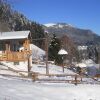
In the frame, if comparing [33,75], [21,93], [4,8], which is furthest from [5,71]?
[4,8]

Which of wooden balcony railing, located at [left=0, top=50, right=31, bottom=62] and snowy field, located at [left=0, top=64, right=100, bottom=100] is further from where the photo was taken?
wooden balcony railing, located at [left=0, top=50, right=31, bottom=62]

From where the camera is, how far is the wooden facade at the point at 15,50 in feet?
160

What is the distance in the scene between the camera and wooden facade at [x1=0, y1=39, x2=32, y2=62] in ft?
160

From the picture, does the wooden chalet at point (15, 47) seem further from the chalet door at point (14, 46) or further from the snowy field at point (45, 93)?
the snowy field at point (45, 93)

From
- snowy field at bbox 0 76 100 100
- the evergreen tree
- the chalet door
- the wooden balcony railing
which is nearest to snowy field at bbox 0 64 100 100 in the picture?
snowy field at bbox 0 76 100 100

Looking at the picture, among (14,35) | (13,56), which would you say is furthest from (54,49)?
(13,56)

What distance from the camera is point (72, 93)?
28047 mm

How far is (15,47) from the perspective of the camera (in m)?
53.0

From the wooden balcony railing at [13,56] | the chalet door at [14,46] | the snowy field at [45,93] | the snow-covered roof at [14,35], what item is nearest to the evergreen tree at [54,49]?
the chalet door at [14,46]

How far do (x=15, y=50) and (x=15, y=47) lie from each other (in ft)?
1.46

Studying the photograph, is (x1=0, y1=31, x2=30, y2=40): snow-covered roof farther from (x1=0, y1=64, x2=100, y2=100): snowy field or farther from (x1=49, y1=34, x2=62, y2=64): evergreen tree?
(x1=49, y1=34, x2=62, y2=64): evergreen tree

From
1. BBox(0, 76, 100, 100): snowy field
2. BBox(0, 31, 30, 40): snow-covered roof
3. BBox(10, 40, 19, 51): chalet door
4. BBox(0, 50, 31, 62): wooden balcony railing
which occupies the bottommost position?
BBox(0, 76, 100, 100): snowy field

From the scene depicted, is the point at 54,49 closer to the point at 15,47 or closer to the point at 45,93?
the point at 15,47

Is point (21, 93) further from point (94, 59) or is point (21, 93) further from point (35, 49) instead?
point (94, 59)
